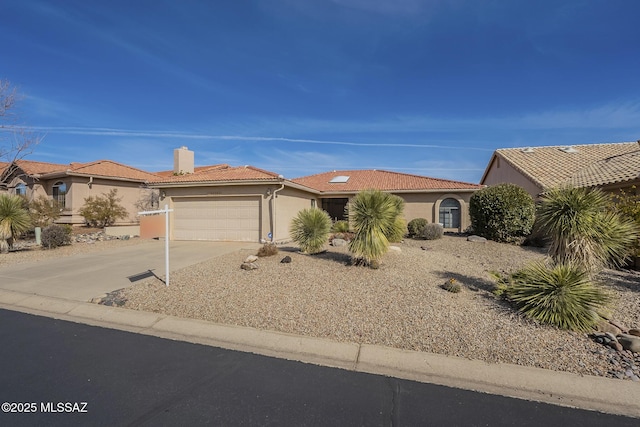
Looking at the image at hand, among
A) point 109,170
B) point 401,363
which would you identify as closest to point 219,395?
point 401,363

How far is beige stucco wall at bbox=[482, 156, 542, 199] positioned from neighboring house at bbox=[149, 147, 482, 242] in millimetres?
2775

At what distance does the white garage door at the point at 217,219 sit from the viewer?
1559 centimetres

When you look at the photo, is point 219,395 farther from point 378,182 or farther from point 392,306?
point 378,182

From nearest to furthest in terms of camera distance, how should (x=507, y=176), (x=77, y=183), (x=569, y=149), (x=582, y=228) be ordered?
(x=582, y=228), (x=77, y=183), (x=569, y=149), (x=507, y=176)

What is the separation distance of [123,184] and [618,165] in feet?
92.1

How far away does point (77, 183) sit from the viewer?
19922mm

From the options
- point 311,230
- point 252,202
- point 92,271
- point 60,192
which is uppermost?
point 60,192

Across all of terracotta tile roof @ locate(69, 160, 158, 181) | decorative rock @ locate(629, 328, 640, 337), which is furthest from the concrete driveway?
terracotta tile roof @ locate(69, 160, 158, 181)

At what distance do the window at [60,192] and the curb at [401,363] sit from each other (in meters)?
18.1

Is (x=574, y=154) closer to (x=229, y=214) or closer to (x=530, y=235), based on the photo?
(x=530, y=235)

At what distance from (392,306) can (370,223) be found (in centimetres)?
277

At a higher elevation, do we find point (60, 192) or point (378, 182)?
point (378, 182)

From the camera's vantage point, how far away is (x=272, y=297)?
6527mm

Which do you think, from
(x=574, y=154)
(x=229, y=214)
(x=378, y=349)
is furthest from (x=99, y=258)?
(x=574, y=154)
